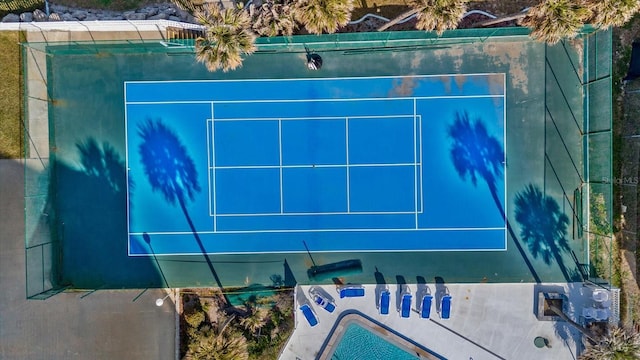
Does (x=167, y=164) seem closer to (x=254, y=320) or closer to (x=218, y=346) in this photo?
(x=254, y=320)

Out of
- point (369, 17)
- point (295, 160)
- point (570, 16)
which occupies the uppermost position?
point (369, 17)

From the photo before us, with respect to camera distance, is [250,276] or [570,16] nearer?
[570,16]

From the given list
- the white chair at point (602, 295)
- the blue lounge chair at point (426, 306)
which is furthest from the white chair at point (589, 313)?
the blue lounge chair at point (426, 306)

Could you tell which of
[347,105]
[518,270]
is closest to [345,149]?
[347,105]

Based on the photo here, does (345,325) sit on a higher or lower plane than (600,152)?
lower

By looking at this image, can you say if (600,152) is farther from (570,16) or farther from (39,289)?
(39,289)

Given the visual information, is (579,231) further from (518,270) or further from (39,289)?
(39,289)
